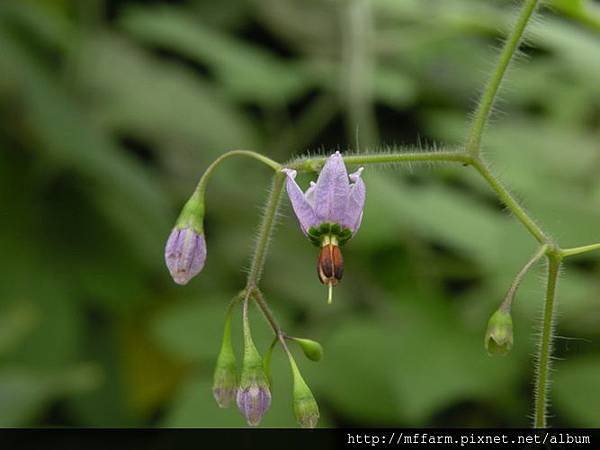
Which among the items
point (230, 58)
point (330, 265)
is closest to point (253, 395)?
point (330, 265)

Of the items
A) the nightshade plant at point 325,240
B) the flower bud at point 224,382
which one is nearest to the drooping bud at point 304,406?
the nightshade plant at point 325,240

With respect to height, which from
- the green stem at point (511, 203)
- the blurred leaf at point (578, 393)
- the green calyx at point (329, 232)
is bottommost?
the green calyx at point (329, 232)

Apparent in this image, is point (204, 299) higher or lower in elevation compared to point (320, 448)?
higher

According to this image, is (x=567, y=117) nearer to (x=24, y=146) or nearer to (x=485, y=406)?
(x=485, y=406)

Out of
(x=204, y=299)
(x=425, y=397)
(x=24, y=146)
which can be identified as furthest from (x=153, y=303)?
(x=425, y=397)

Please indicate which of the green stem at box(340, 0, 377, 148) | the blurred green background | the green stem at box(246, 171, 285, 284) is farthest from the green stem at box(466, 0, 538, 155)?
the green stem at box(340, 0, 377, 148)

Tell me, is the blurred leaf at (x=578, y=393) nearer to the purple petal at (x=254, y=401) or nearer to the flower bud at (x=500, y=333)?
the flower bud at (x=500, y=333)

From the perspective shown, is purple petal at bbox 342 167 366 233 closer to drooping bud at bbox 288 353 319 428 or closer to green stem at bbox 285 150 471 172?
green stem at bbox 285 150 471 172
